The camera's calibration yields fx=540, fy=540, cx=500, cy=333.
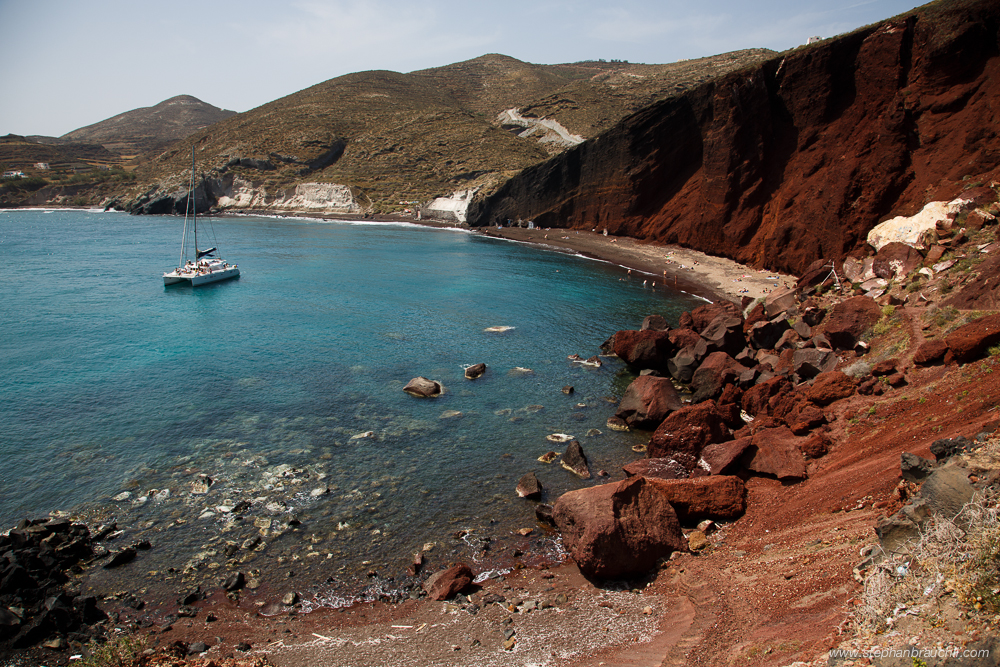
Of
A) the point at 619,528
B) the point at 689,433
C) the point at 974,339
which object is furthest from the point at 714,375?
the point at 619,528

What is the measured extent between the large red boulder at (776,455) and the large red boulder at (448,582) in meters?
9.25

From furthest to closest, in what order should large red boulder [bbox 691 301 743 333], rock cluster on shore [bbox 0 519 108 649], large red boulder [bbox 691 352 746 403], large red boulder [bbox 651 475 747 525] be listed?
large red boulder [bbox 691 301 743 333] → large red boulder [bbox 691 352 746 403] → large red boulder [bbox 651 475 747 525] → rock cluster on shore [bbox 0 519 108 649]

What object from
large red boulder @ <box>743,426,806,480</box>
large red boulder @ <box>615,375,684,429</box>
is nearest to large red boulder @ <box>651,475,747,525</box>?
large red boulder @ <box>743,426,806,480</box>

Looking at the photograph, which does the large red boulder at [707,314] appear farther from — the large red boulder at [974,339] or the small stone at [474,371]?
the large red boulder at [974,339]

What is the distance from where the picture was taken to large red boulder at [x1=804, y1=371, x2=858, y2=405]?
59.7ft

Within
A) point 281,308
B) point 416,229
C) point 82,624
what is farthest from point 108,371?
point 416,229

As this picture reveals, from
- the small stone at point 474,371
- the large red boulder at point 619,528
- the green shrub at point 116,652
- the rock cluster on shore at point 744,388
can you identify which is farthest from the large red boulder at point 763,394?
the green shrub at point 116,652

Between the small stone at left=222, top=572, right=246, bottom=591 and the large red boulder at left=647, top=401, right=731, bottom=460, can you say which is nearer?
the small stone at left=222, top=572, right=246, bottom=591

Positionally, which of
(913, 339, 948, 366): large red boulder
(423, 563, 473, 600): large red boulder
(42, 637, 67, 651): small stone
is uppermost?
(913, 339, 948, 366): large red boulder

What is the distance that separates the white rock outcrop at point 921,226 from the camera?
2466cm

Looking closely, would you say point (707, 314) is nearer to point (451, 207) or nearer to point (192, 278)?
point (192, 278)

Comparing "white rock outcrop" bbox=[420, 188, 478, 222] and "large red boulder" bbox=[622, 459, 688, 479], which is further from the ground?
"white rock outcrop" bbox=[420, 188, 478, 222]

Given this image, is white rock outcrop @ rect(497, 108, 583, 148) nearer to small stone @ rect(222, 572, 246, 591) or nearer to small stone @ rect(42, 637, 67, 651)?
small stone @ rect(222, 572, 246, 591)

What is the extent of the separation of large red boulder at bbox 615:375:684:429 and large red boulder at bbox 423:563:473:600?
35.6 feet
